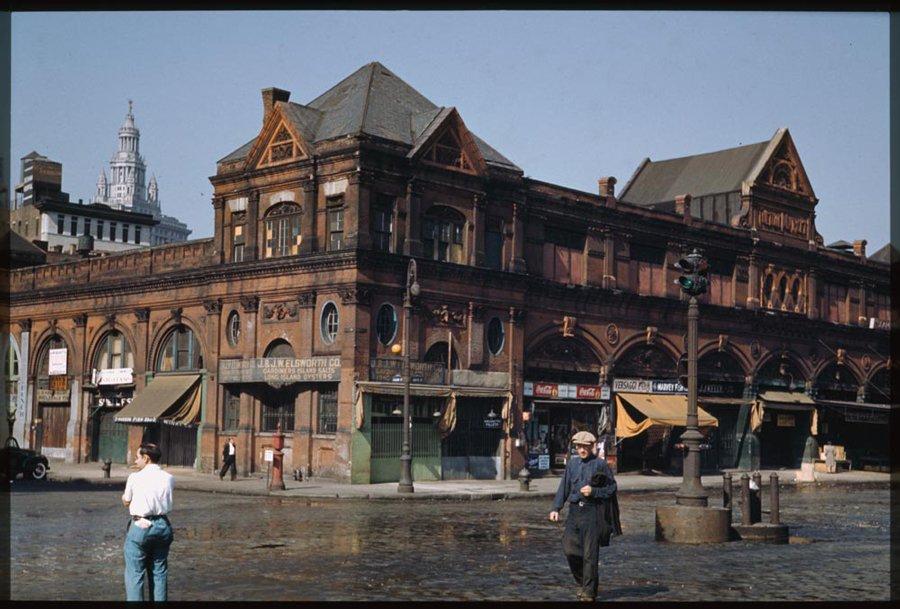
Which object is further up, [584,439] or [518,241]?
[518,241]

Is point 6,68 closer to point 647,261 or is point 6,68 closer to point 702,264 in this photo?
point 702,264

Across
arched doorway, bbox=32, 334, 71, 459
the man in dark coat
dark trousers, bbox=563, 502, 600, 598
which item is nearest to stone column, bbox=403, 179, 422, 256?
arched doorway, bbox=32, 334, 71, 459

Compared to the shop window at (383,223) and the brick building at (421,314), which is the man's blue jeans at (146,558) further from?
the shop window at (383,223)

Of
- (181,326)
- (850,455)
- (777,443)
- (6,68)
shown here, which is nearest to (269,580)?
(6,68)

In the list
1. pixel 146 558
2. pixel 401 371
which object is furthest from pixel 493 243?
pixel 146 558

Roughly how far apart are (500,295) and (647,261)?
1021cm

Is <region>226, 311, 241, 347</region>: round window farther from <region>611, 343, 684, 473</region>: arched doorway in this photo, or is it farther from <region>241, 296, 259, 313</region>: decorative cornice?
<region>611, 343, 684, 473</region>: arched doorway

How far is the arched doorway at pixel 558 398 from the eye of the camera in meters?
46.6

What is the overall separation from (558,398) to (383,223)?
10861 mm

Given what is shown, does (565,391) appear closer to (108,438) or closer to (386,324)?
(386,324)

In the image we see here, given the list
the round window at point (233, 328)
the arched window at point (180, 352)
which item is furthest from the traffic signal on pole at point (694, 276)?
the arched window at point (180, 352)

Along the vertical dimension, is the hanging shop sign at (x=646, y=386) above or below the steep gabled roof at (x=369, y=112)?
below

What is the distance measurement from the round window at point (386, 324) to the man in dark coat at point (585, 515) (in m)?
27.0

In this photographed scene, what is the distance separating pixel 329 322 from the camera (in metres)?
41.8
